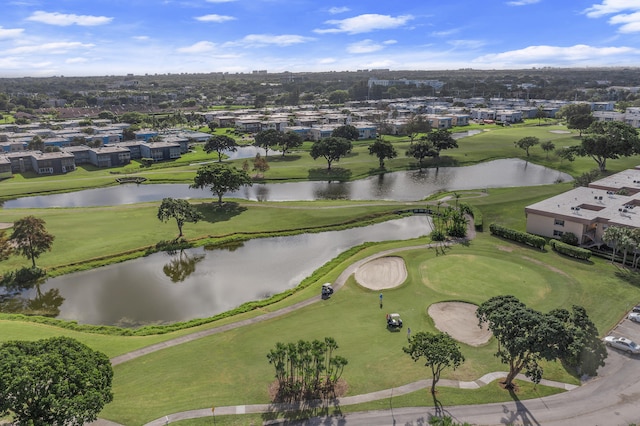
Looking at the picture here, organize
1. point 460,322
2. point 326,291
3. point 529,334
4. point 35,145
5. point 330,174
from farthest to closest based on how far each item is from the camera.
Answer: point 35,145 → point 330,174 → point 326,291 → point 460,322 → point 529,334

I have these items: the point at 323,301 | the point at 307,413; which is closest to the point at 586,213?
the point at 323,301

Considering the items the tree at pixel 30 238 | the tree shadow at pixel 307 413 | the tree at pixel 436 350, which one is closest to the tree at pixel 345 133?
the tree at pixel 30 238

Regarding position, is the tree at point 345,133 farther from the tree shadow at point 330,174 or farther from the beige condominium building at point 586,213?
the beige condominium building at point 586,213

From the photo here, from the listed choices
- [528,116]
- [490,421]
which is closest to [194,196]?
[490,421]

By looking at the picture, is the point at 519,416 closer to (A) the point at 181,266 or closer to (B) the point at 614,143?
(A) the point at 181,266

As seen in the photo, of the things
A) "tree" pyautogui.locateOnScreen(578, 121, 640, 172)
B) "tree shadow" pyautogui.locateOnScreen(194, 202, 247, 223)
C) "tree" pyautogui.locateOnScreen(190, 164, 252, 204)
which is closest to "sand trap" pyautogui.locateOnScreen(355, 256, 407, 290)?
"tree shadow" pyautogui.locateOnScreen(194, 202, 247, 223)

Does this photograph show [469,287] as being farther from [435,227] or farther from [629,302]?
[435,227]
